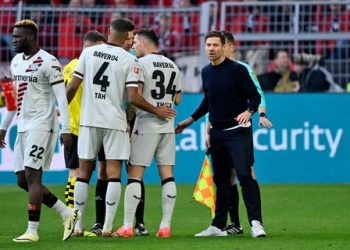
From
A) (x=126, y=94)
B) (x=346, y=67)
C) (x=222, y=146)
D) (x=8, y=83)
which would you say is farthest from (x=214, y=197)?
(x=346, y=67)

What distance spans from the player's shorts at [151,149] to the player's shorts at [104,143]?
416 millimetres

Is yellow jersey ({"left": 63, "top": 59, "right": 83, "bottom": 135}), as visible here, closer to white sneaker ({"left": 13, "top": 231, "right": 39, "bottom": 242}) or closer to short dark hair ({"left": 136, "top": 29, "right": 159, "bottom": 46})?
short dark hair ({"left": 136, "top": 29, "right": 159, "bottom": 46})

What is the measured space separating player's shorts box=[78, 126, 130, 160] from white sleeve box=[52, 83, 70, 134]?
551 mm

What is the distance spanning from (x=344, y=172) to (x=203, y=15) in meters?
4.14

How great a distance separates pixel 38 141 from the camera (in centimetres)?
1231

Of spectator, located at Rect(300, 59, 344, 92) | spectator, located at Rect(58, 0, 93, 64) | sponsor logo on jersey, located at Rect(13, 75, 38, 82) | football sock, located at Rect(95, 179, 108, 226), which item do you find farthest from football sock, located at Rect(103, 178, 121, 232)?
spectator, located at Rect(300, 59, 344, 92)

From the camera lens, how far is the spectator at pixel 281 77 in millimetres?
22000

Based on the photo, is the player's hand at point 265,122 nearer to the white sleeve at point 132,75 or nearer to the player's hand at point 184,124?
the player's hand at point 184,124

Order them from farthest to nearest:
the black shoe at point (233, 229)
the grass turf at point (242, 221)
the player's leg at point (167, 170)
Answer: the black shoe at point (233, 229) → the player's leg at point (167, 170) → the grass turf at point (242, 221)

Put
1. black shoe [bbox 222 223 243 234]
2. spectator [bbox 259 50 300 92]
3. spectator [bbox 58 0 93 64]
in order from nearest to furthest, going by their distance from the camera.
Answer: black shoe [bbox 222 223 243 234] → spectator [bbox 259 50 300 92] → spectator [bbox 58 0 93 64]

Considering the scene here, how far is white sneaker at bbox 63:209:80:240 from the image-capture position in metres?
12.4

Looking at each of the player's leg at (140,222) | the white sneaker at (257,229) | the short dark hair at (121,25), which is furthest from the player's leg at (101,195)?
the white sneaker at (257,229)

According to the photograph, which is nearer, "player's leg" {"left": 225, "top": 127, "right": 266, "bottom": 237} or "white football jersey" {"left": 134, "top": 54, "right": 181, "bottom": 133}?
"player's leg" {"left": 225, "top": 127, "right": 266, "bottom": 237}

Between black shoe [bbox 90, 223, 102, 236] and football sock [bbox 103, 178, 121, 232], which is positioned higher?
football sock [bbox 103, 178, 121, 232]
